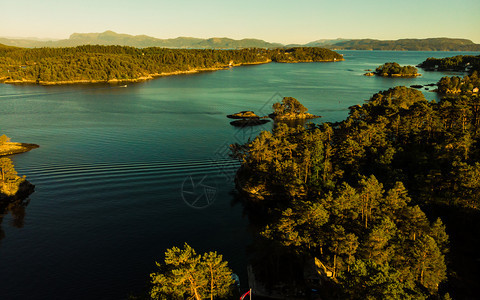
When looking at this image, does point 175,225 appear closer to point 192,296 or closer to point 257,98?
point 192,296

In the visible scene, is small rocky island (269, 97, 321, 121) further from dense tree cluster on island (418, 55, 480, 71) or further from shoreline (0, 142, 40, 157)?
dense tree cluster on island (418, 55, 480, 71)

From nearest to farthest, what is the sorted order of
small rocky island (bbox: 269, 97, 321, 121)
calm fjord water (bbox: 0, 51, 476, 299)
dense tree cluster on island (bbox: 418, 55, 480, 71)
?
calm fjord water (bbox: 0, 51, 476, 299) < small rocky island (bbox: 269, 97, 321, 121) < dense tree cluster on island (bbox: 418, 55, 480, 71)

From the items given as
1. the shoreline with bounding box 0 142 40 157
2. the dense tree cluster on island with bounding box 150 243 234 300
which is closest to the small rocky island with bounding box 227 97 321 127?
the shoreline with bounding box 0 142 40 157

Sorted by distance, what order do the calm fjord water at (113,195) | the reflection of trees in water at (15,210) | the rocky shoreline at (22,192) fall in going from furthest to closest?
the rocky shoreline at (22,192)
the reflection of trees in water at (15,210)
the calm fjord water at (113,195)

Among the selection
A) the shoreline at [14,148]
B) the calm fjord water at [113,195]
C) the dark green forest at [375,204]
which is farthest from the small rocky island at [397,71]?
the shoreline at [14,148]

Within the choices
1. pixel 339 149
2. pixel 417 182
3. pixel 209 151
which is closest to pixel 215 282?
pixel 417 182

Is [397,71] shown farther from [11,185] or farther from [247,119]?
[11,185]

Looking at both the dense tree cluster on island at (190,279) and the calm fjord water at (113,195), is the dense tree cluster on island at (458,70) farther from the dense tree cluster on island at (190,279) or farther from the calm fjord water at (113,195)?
the dense tree cluster on island at (190,279)
